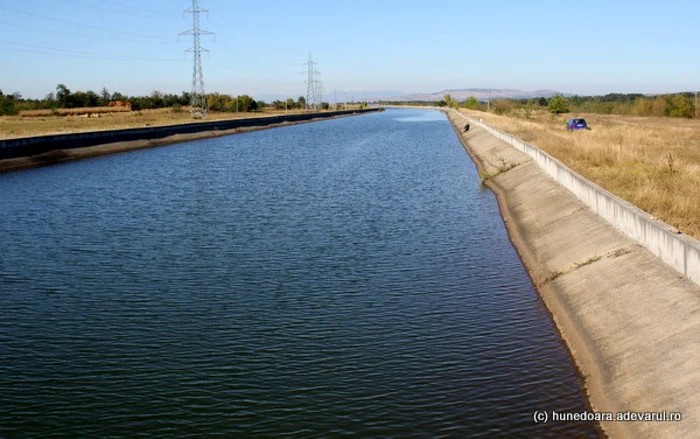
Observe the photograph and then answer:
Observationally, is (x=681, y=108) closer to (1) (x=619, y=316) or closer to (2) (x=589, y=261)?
(2) (x=589, y=261)

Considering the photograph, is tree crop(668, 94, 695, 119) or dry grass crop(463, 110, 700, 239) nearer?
dry grass crop(463, 110, 700, 239)

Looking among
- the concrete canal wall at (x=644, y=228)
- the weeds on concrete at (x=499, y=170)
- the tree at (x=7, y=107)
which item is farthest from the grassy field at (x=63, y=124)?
the concrete canal wall at (x=644, y=228)

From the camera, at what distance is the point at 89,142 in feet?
204

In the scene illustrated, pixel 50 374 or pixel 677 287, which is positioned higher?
pixel 677 287

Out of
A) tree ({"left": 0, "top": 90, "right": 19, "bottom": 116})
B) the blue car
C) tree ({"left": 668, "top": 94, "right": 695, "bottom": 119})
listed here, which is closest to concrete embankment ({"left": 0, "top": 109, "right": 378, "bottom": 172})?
the blue car

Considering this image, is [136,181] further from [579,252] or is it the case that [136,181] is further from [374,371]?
[374,371]

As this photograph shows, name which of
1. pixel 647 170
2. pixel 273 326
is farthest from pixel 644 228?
pixel 647 170

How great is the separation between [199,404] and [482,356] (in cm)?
490

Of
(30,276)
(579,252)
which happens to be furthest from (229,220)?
(579,252)

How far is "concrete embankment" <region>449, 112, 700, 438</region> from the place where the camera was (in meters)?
10.0

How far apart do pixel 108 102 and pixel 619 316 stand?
16212 cm

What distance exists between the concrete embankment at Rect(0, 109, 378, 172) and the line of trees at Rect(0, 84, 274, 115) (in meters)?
50.2

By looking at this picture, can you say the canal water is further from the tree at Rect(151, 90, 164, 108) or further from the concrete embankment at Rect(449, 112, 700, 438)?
the tree at Rect(151, 90, 164, 108)

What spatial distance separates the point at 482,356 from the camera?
42.6 feet
